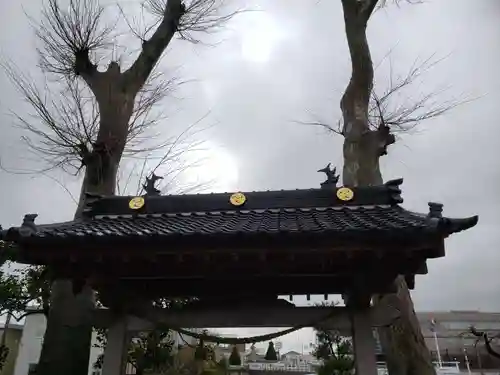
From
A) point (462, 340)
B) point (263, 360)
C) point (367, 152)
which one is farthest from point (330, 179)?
point (462, 340)

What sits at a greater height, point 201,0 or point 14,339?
point 201,0

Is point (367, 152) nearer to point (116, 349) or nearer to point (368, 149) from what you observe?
point (368, 149)

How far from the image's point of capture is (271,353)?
27.0 m

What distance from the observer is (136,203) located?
520cm

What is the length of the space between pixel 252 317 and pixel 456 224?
2263mm

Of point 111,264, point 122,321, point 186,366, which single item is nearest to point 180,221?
point 111,264

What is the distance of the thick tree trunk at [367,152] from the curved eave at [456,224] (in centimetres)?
252

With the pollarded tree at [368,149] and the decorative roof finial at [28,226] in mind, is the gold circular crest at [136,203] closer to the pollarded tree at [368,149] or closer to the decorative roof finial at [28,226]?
the decorative roof finial at [28,226]

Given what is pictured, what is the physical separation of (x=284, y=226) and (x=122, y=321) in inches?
82.3

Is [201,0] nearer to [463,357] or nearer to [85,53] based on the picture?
[85,53]

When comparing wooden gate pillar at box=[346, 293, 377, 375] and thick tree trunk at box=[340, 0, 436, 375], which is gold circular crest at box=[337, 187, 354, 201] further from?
thick tree trunk at box=[340, 0, 436, 375]

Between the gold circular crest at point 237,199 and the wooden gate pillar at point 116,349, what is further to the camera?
the gold circular crest at point 237,199

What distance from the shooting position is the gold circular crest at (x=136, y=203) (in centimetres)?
518

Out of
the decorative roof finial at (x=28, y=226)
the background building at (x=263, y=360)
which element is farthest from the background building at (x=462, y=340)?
the decorative roof finial at (x=28, y=226)
